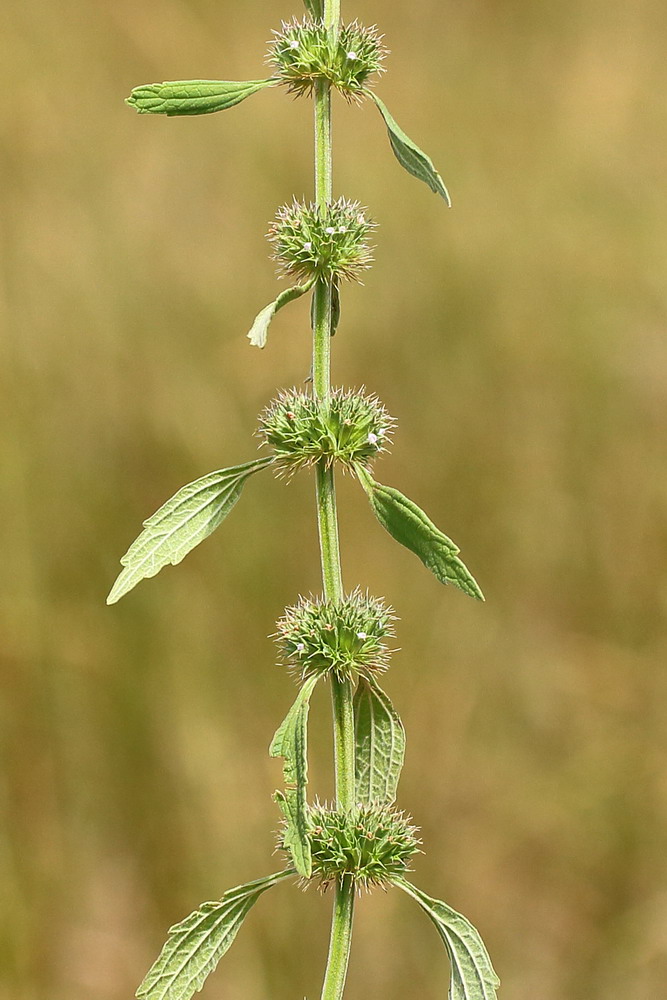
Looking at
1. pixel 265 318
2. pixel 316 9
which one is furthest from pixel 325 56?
pixel 265 318

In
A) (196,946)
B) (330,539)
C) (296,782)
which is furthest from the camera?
(196,946)

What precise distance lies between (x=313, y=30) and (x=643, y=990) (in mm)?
4034

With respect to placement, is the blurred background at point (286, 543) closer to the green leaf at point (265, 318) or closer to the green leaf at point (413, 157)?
the green leaf at point (265, 318)

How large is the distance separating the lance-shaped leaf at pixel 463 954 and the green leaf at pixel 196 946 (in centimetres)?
26

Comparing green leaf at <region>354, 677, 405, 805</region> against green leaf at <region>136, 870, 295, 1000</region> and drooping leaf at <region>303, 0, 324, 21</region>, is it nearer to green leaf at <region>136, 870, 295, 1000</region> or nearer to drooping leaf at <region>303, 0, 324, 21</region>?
green leaf at <region>136, 870, 295, 1000</region>

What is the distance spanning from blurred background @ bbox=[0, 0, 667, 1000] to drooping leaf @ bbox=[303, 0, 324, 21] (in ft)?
5.60

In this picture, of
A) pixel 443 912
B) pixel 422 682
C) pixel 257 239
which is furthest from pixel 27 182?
pixel 443 912

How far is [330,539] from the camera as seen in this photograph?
1.62 meters

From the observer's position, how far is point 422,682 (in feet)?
18.1

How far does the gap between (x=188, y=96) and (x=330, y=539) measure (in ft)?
2.34

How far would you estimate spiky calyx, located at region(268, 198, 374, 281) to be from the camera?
1.72 metres

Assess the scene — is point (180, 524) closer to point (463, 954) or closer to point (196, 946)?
point (196, 946)

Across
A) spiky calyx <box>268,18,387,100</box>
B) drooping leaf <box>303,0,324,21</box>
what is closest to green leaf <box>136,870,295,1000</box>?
spiky calyx <box>268,18,387,100</box>

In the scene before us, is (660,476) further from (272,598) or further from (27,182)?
(27,182)
